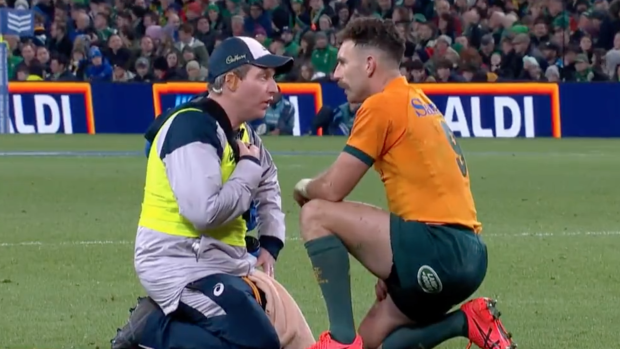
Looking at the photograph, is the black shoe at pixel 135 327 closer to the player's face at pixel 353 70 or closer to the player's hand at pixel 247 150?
the player's hand at pixel 247 150

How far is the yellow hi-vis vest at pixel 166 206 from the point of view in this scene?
586 centimetres

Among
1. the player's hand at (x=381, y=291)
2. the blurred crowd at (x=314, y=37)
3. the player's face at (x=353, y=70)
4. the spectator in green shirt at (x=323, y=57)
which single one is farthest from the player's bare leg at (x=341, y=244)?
the spectator in green shirt at (x=323, y=57)

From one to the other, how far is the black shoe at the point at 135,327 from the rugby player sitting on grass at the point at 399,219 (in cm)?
74

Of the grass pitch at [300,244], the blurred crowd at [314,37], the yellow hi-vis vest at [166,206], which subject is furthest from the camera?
the blurred crowd at [314,37]

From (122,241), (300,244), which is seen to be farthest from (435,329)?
(122,241)

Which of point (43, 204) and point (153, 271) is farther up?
point (153, 271)

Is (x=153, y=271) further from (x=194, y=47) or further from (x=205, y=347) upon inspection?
(x=194, y=47)

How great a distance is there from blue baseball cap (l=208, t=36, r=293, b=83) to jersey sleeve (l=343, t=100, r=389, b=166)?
436mm

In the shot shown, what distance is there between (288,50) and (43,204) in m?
Result: 13.8

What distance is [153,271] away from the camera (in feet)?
19.4

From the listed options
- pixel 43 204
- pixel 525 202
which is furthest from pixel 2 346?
pixel 525 202

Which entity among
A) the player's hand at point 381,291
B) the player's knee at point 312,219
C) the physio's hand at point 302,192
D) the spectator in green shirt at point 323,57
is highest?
the physio's hand at point 302,192

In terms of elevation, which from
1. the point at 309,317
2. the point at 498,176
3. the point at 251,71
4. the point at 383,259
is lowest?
the point at 498,176

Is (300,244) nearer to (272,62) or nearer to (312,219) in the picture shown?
(312,219)
